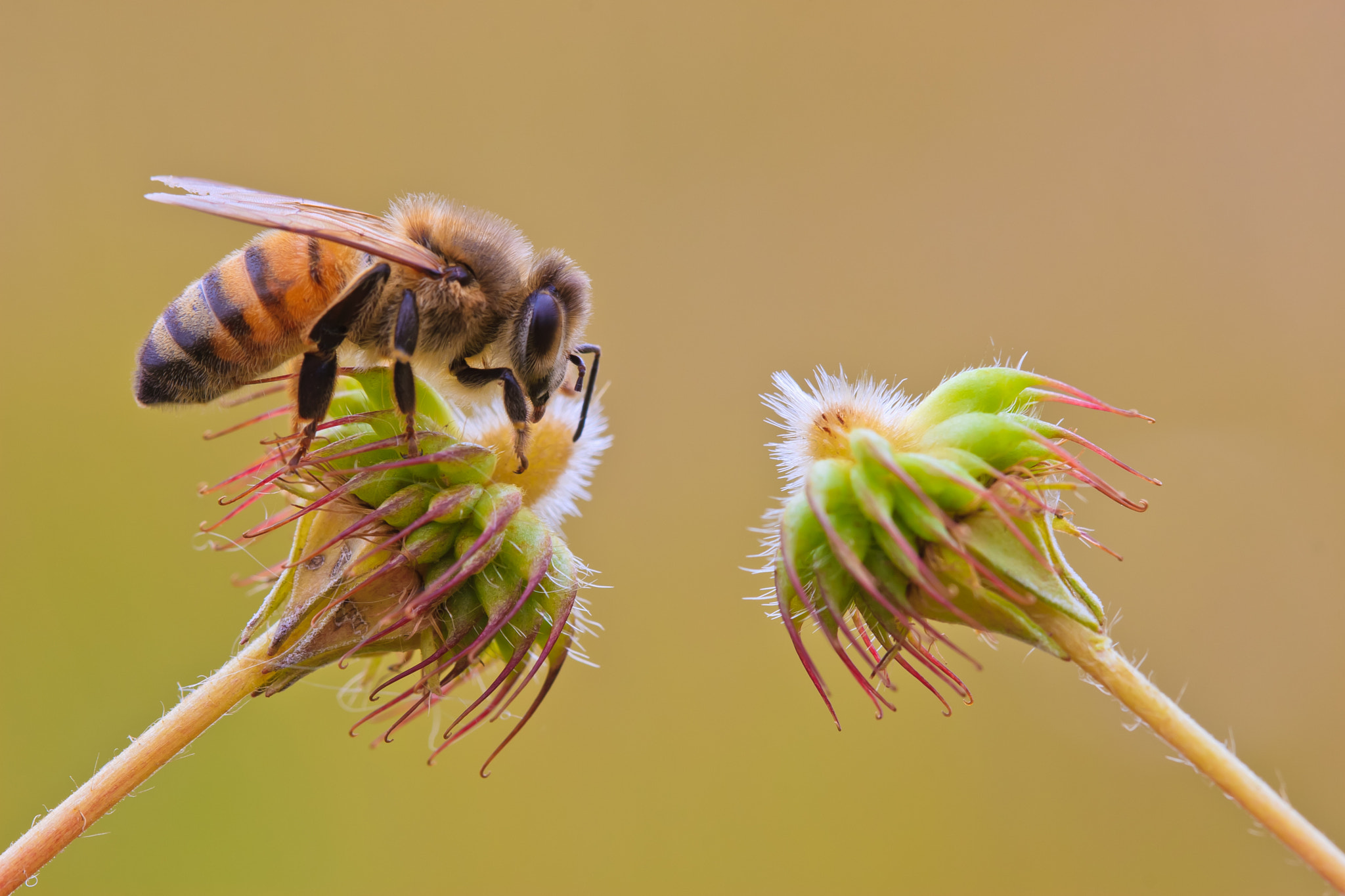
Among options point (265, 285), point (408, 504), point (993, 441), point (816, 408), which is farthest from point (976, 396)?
point (265, 285)

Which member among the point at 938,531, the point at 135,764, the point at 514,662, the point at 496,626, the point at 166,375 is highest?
the point at 938,531

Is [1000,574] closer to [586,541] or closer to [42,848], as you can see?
[42,848]

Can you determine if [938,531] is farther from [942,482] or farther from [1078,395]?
[1078,395]

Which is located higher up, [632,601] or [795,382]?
[795,382]

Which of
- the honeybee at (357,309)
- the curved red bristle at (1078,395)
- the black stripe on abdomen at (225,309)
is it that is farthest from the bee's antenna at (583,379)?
the curved red bristle at (1078,395)

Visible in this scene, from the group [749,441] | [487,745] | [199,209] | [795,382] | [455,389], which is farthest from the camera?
[749,441]

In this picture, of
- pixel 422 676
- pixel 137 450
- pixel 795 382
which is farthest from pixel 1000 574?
pixel 137 450
